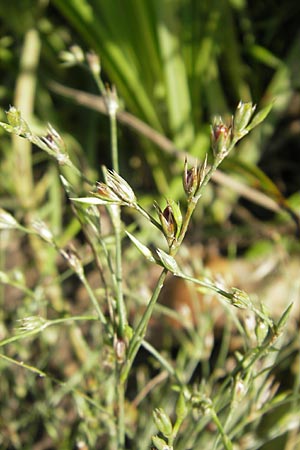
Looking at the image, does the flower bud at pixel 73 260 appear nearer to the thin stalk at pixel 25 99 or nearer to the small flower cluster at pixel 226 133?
the small flower cluster at pixel 226 133

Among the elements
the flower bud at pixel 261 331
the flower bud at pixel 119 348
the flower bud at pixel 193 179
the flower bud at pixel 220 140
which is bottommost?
the flower bud at pixel 119 348

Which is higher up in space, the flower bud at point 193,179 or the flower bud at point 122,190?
the flower bud at point 193,179

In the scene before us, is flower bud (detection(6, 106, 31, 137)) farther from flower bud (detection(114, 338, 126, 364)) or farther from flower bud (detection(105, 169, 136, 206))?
flower bud (detection(114, 338, 126, 364))

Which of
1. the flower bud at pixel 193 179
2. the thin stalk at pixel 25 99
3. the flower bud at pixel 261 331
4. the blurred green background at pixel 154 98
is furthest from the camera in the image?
the thin stalk at pixel 25 99

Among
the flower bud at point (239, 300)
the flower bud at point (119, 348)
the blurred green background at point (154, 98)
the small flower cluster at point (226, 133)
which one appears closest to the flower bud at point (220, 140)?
the small flower cluster at point (226, 133)

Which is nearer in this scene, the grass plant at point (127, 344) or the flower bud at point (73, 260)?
the grass plant at point (127, 344)

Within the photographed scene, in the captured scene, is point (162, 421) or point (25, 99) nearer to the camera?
point (162, 421)

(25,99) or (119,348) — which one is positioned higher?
(25,99)

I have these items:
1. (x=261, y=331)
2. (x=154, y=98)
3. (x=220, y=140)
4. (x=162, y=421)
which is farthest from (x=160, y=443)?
(x=154, y=98)

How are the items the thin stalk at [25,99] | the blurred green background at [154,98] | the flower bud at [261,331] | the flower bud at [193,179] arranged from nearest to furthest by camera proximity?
the flower bud at [193,179] → the flower bud at [261,331] → the blurred green background at [154,98] → the thin stalk at [25,99]

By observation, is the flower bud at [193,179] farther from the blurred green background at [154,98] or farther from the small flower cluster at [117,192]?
the blurred green background at [154,98]

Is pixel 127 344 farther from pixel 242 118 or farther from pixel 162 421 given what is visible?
pixel 242 118

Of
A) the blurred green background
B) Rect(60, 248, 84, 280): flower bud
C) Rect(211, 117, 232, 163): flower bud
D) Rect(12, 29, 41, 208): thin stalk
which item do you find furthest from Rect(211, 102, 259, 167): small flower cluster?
Rect(12, 29, 41, 208): thin stalk

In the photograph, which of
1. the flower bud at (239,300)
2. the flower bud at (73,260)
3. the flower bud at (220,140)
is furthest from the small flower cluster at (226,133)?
the flower bud at (73,260)
